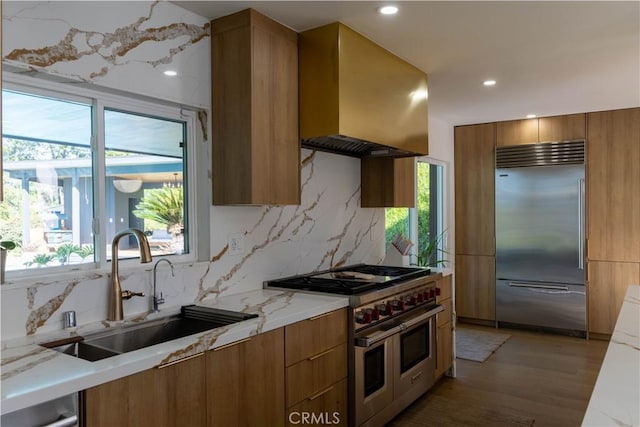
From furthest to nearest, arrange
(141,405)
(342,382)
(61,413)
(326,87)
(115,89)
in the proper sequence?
(326,87), (342,382), (115,89), (141,405), (61,413)

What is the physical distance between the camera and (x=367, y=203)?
411 cm

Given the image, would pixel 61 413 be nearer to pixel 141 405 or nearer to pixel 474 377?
pixel 141 405

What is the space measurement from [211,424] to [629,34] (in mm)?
3288

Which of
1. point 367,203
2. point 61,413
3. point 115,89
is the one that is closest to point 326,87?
point 115,89

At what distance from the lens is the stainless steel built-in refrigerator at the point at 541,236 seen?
17.0 feet

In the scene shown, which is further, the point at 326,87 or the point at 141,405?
the point at 326,87

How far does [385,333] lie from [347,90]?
58.3 inches

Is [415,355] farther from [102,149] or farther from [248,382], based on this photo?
[102,149]

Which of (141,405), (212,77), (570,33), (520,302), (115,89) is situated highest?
(570,33)

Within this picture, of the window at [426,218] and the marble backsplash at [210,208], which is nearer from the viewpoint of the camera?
the marble backsplash at [210,208]

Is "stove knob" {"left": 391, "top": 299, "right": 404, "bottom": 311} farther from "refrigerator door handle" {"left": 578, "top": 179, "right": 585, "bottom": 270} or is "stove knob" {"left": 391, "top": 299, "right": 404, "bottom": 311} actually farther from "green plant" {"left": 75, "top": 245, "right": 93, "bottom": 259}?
"refrigerator door handle" {"left": 578, "top": 179, "right": 585, "bottom": 270}

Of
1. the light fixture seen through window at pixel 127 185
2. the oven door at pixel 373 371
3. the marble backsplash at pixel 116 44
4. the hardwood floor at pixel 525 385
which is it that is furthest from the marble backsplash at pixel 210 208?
the hardwood floor at pixel 525 385

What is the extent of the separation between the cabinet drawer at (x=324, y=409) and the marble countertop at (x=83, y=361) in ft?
1.46

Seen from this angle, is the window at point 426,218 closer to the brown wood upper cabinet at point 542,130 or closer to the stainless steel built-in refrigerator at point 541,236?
the stainless steel built-in refrigerator at point 541,236
